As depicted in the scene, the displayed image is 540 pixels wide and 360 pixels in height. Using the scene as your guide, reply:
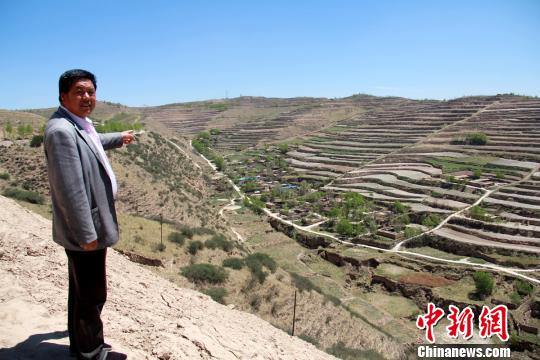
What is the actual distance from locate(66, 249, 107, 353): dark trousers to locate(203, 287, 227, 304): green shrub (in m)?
7.17

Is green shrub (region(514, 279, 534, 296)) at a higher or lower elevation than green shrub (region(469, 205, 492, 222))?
lower

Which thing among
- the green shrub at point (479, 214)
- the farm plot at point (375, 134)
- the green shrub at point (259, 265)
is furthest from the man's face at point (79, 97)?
the farm plot at point (375, 134)

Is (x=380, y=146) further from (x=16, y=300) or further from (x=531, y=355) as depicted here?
(x=16, y=300)

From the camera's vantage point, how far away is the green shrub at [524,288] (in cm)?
2253

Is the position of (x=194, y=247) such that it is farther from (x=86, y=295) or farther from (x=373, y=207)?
(x=373, y=207)

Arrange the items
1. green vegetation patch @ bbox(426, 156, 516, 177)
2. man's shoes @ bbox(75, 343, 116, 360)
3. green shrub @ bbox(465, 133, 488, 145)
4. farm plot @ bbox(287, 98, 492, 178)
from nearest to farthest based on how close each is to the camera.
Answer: man's shoes @ bbox(75, 343, 116, 360), green vegetation patch @ bbox(426, 156, 516, 177), green shrub @ bbox(465, 133, 488, 145), farm plot @ bbox(287, 98, 492, 178)

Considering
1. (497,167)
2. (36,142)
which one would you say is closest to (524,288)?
(497,167)

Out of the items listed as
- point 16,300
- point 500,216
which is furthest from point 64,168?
point 500,216

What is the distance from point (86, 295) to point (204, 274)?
8.53 metres

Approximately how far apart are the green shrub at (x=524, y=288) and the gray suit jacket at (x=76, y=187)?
25.5m

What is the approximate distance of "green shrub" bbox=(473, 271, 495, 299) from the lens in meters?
22.6

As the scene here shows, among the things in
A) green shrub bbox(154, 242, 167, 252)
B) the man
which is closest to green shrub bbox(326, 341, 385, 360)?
green shrub bbox(154, 242, 167, 252)

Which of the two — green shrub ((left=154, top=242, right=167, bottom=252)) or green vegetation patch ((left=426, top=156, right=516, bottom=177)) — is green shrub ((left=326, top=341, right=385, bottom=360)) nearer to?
green shrub ((left=154, top=242, right=167, bottom=252))

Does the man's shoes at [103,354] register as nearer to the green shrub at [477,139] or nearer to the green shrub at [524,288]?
the green shrub at [524,288]
